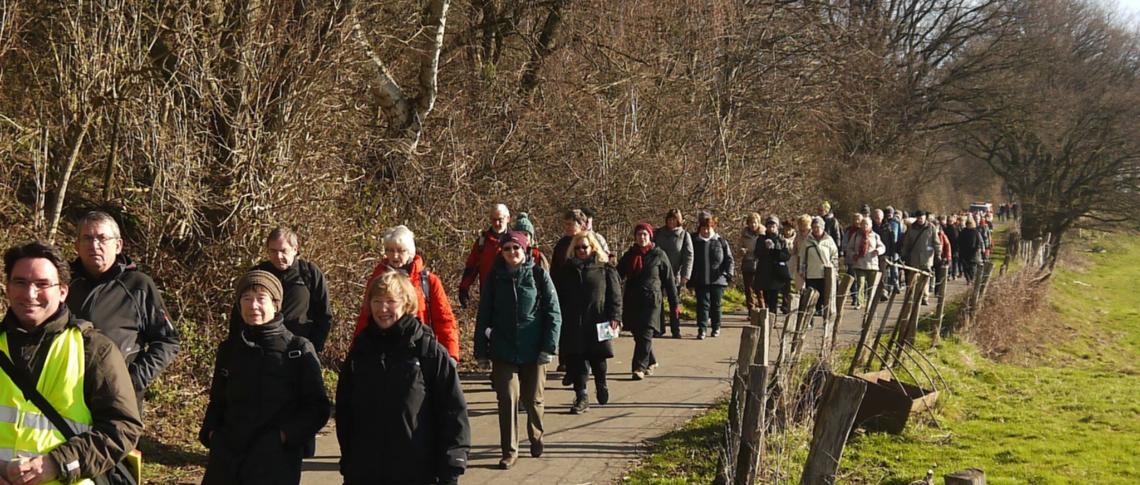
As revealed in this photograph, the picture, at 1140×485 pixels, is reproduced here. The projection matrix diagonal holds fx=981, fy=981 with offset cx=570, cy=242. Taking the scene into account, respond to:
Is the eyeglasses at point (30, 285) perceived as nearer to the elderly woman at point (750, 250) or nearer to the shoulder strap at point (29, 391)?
the shoulder strap at point (29, 391)

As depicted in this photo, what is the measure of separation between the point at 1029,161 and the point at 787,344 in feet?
113

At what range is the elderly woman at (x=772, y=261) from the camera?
1515 centimetres

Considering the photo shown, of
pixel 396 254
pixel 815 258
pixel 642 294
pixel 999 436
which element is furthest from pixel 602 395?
pixel 815 258

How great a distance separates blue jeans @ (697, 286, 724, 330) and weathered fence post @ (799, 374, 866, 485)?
8954 millimetres

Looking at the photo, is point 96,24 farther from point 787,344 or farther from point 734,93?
point 734,93

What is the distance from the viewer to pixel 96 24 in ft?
27.5

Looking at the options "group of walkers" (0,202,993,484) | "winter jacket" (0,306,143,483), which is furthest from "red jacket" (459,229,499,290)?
"winter jacket" (0,306,143,483)

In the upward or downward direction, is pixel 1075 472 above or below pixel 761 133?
below

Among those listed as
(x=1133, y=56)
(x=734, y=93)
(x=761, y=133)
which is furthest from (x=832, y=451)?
(x=1133, y=56)

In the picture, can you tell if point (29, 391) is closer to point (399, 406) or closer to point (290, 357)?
point (290, 357)

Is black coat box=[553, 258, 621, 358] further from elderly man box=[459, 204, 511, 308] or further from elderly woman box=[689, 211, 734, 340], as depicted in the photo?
elderly woman box=[689, 211, 734, 340]

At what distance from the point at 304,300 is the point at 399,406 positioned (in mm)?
2603

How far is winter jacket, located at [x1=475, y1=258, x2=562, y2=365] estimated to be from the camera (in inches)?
294

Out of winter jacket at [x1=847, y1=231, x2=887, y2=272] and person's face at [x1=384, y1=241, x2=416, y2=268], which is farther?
winter jacket at [x1=847, y1=231, x2=887, y2=272]
